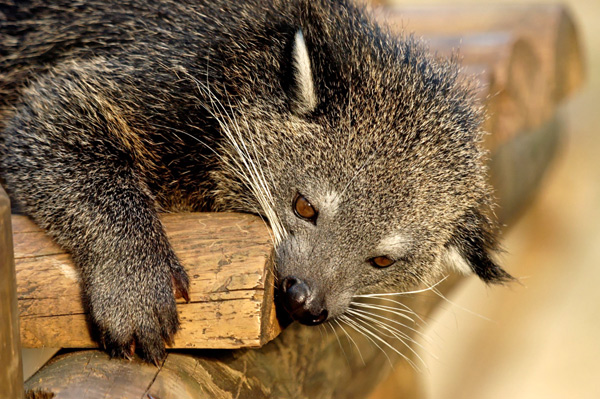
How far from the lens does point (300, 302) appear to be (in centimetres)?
271

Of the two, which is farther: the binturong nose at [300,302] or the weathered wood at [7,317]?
the binturong nose at [300,302]

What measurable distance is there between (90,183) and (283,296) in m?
0.94

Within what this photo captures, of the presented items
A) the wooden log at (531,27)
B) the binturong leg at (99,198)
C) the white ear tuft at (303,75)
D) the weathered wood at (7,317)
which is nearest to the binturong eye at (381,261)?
the white ear tuft at (303,75)

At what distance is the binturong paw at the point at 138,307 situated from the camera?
248 cm

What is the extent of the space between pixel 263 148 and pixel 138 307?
901mm

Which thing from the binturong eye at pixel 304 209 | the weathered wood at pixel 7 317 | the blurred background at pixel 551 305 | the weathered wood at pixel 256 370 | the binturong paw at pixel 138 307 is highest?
the weathered wood at pixel 7 317

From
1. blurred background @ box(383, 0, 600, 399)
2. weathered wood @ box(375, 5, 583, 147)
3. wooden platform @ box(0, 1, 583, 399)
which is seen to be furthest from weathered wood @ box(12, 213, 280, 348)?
blurred background @ box(383, 0, 600, 399)

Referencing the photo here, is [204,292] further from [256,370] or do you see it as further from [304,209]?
[304,209]

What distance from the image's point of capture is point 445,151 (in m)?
3.05

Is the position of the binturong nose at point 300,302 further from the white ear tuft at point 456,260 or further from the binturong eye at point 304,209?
the white ear tuft at point 456,260

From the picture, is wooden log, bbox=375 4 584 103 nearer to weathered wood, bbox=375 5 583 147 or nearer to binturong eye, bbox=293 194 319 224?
weathered wood, bbox=375 5 583 147

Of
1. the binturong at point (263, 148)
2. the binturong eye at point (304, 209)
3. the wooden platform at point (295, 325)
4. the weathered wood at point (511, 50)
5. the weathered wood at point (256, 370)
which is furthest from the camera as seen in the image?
the weathered wood at point (511, 50)

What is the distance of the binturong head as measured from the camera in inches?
113

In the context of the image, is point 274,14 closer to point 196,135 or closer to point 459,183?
point 196,135
